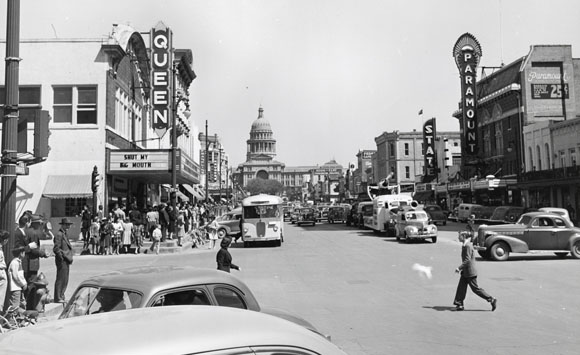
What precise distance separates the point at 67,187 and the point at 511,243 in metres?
20.5

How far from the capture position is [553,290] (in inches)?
498

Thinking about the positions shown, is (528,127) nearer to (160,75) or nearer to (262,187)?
(160,75)

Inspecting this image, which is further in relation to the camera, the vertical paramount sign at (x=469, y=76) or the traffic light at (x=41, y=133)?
the vertical paramount sign at (x=469, y=76)

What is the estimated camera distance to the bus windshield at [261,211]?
27.3 metres

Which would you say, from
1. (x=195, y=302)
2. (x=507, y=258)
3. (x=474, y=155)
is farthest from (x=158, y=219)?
(x=474, y=155)

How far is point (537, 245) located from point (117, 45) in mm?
22033

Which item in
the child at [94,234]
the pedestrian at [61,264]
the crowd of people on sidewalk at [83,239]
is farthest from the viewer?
the child at [94,234]

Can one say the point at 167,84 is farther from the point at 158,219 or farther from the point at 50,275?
the point at 50,275

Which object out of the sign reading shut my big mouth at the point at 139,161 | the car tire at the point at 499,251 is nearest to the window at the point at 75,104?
the sign reading shut my big mouth at the point at 139,161

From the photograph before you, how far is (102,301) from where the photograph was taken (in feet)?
17.8

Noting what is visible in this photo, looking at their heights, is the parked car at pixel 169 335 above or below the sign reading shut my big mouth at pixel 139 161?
below

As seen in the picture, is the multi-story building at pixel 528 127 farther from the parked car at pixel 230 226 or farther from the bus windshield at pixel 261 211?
the parked car at pixel 230 226

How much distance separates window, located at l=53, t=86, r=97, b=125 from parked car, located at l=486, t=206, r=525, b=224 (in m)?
27.2

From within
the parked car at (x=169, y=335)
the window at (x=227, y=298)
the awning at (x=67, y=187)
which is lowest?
the window at (x=227, y=298)
